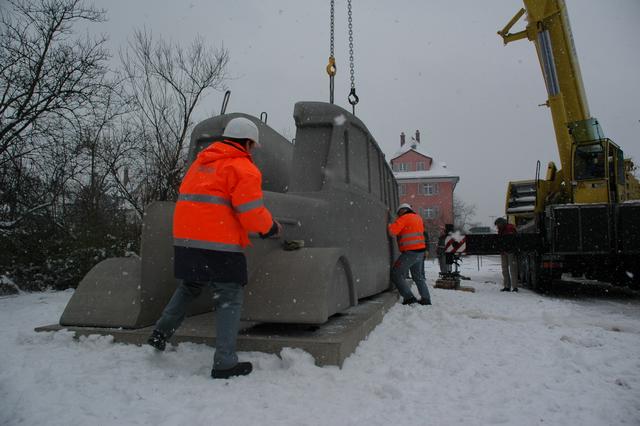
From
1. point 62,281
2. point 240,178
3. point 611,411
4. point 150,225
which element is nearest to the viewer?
point 611,411

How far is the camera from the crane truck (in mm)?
9180

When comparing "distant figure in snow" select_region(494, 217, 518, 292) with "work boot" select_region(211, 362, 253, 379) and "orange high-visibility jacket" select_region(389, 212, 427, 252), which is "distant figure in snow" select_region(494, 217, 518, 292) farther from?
"work boot" select_region(211, 362, 253, 379)

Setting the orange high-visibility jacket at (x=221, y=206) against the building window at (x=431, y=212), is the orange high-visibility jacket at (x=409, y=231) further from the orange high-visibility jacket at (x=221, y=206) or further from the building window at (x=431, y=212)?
the building window at (x=431, y=212)

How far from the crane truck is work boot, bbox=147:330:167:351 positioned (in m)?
8.34

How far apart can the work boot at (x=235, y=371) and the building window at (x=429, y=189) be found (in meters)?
48.3

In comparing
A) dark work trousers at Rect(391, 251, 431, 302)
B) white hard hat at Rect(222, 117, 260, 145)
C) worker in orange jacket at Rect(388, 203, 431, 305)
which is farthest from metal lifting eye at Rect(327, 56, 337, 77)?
white hard hat at Rect(222, 117, 260, 145)

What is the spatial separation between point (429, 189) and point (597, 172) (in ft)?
131

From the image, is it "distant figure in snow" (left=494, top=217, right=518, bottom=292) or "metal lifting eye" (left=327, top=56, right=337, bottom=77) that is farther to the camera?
"distant figure in snow" (left=494, top=217, right=518, bottom=292)

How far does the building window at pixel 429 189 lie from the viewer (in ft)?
163

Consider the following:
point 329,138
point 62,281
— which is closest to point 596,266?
point 329,138

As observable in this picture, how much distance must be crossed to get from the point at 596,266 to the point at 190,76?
12784 mm

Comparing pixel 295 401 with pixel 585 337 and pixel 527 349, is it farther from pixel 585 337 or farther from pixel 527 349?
pixel 585 337

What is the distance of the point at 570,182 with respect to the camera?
10695 millimetres

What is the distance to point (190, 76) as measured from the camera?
15.0 m
